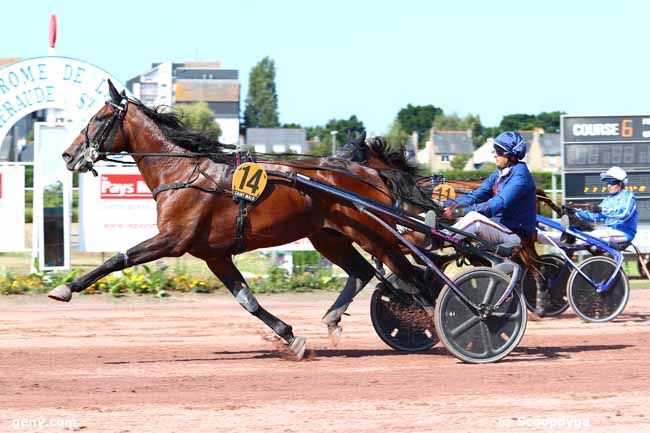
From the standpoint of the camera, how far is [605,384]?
22.1 feet

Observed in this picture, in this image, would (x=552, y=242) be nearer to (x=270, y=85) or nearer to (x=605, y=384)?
(x=605, y=384)

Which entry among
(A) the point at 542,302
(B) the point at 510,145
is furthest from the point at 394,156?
(A) the point at 542,302

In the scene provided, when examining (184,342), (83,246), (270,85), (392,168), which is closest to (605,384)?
(392,168)

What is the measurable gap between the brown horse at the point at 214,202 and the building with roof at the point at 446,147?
86613 mm

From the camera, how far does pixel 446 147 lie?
96.2m

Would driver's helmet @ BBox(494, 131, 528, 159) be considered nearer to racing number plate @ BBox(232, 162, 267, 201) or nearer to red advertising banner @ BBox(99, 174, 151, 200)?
racing number plate @ BBox(232, 162, 267, 201)

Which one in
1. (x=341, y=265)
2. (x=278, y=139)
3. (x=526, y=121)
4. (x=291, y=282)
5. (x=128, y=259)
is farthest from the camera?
(x=526, y=121)

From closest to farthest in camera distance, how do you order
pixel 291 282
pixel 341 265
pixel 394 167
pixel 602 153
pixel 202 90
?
pixel 341 265 < pixel 394 167 < pixel 291 282 < pixel 602 153 < pixel 202 90

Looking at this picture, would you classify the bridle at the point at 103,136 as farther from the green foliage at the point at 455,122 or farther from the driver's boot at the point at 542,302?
the green foliage at the point at 455,122

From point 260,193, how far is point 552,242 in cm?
409

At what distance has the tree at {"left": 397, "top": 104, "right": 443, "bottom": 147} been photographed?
122363mm

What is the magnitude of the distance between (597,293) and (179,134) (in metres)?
4.77

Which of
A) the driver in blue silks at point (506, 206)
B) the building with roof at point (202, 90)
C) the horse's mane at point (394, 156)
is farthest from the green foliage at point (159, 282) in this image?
the building with roof at point (202, 90)

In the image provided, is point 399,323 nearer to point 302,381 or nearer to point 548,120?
point 302,381
